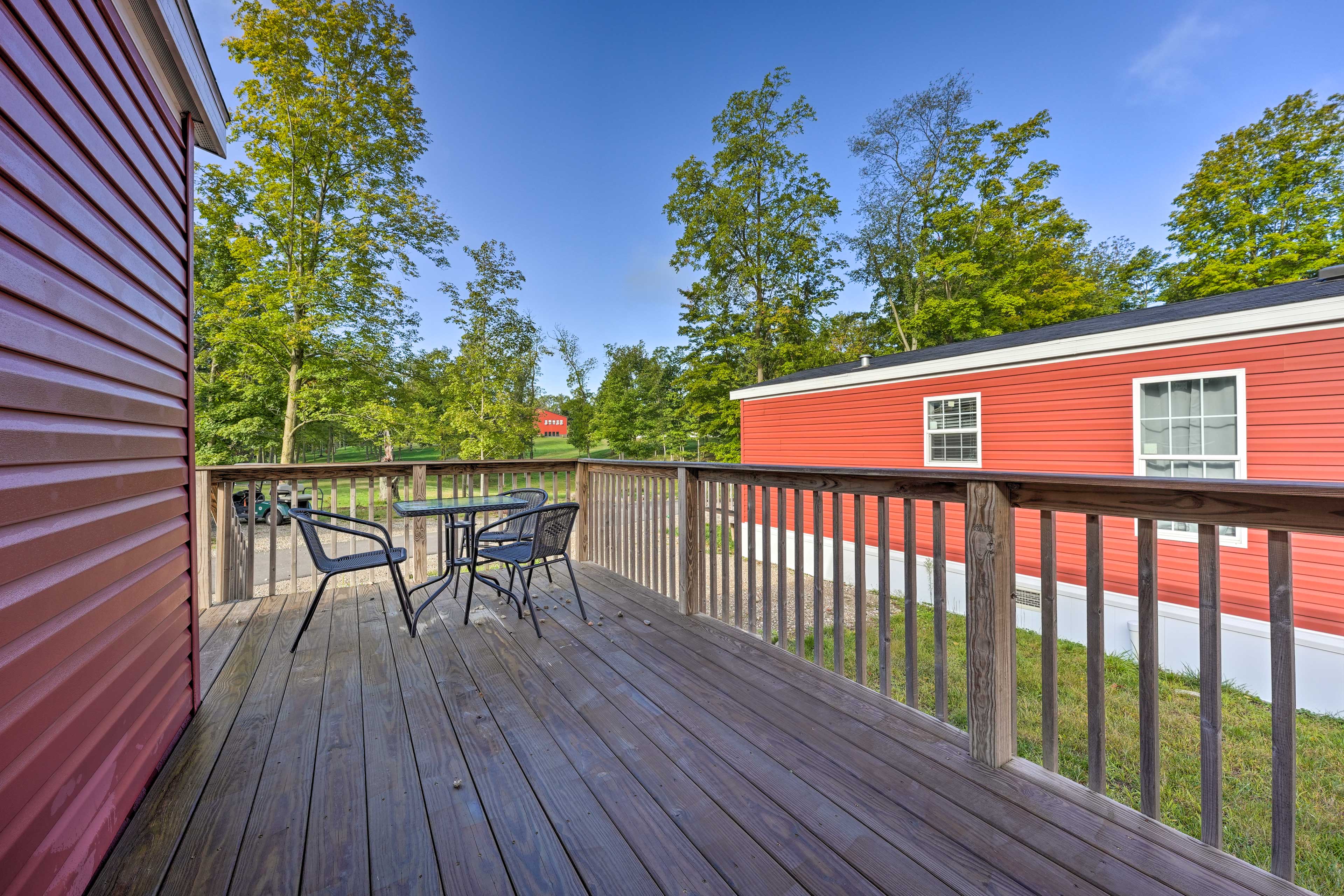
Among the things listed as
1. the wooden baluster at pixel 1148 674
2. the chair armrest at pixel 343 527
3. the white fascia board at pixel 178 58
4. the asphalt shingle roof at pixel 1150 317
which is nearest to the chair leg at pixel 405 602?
the chair armrest at pixel 343 527

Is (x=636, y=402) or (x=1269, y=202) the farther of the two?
(x=636, y=402)

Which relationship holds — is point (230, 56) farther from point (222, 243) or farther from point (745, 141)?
point (745, 141)

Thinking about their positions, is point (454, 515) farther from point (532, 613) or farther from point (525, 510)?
point (532, 613)

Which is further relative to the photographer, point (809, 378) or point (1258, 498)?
point (809, 378)

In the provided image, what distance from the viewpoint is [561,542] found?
2986 millimetres

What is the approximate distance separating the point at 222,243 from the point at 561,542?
11.7 m

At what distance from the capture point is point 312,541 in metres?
2.59

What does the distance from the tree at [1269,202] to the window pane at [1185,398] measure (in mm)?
9826

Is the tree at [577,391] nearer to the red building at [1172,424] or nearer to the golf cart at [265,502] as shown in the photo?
the golf cart at [265,502]

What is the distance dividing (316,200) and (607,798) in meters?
12.0

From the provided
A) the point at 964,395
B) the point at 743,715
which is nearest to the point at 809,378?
the point at 964,395

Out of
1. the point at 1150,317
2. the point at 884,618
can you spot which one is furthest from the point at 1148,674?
the point at 1150,317

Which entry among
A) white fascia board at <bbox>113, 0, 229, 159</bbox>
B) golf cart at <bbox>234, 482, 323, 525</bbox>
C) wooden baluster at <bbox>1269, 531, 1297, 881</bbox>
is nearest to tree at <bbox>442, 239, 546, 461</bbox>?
golf cart at <bbox>234, 482, 323, 525</bbox>

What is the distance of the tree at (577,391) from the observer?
55.3 feet
